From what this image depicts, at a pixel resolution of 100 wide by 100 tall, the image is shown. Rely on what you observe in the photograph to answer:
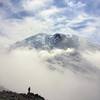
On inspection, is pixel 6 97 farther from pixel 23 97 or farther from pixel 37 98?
pixel 37 98

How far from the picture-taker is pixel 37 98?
139000 millimetres

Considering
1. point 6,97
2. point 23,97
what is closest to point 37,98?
point 23,97

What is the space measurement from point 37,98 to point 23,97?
11801 mm

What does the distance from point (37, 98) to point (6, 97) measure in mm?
20965

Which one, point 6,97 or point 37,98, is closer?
point 6,97

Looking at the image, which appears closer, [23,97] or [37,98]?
[23,97]

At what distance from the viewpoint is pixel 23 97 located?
12938 centimetres

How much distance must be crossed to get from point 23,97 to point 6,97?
9.45 m
